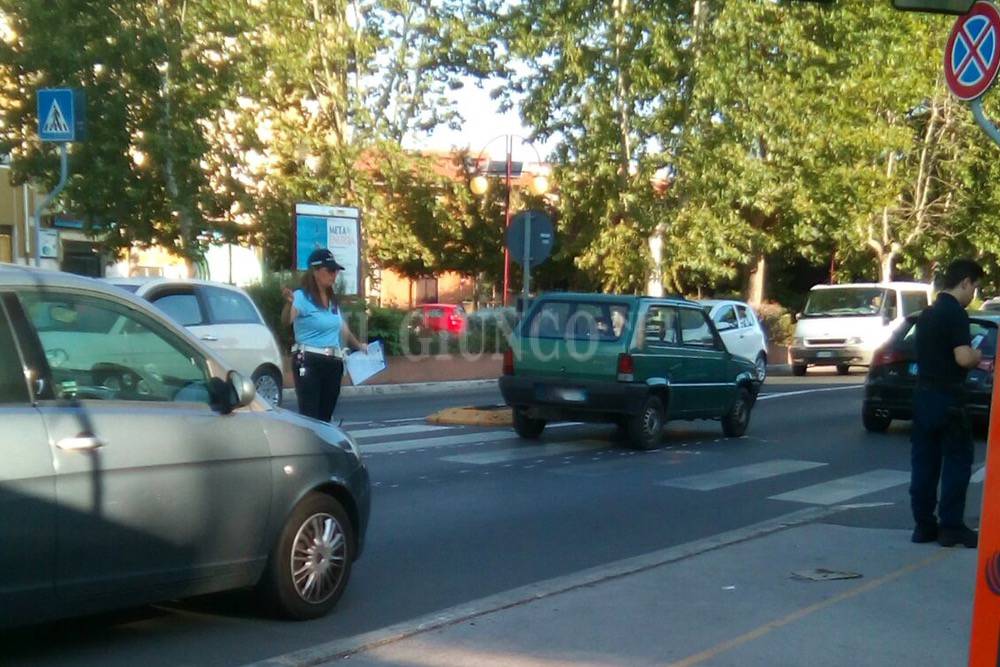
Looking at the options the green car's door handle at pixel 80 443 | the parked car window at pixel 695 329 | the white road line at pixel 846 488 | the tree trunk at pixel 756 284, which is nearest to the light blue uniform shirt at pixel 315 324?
the white road line at pixel 846 488

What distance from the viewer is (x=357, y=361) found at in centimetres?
1063

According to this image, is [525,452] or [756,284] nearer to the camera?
[525,452]

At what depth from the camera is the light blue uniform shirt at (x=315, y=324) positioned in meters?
10.0

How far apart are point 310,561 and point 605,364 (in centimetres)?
780

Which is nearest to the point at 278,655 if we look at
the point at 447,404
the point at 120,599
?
the point at 120,599

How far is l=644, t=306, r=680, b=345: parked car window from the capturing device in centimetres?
1445

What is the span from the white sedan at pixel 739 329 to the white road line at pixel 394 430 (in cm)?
1179

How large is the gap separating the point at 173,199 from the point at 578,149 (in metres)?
10.2

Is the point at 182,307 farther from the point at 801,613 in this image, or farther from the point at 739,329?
the point at 739,329

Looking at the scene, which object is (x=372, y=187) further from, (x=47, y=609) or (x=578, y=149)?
(x=47, y=609)

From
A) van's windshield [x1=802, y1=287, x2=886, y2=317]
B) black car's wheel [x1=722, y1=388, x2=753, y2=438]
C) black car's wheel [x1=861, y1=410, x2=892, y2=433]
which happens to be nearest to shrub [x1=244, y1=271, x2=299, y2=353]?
black car's wheel [x1=722, y1=388, x2=753, y2=438]

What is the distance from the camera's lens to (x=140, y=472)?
5664 millimetres

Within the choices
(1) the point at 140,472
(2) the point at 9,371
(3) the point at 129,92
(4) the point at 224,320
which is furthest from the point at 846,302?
(2) the point at 9,371

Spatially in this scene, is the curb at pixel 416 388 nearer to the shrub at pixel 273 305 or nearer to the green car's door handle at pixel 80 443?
the shrub at pixel 273 305
